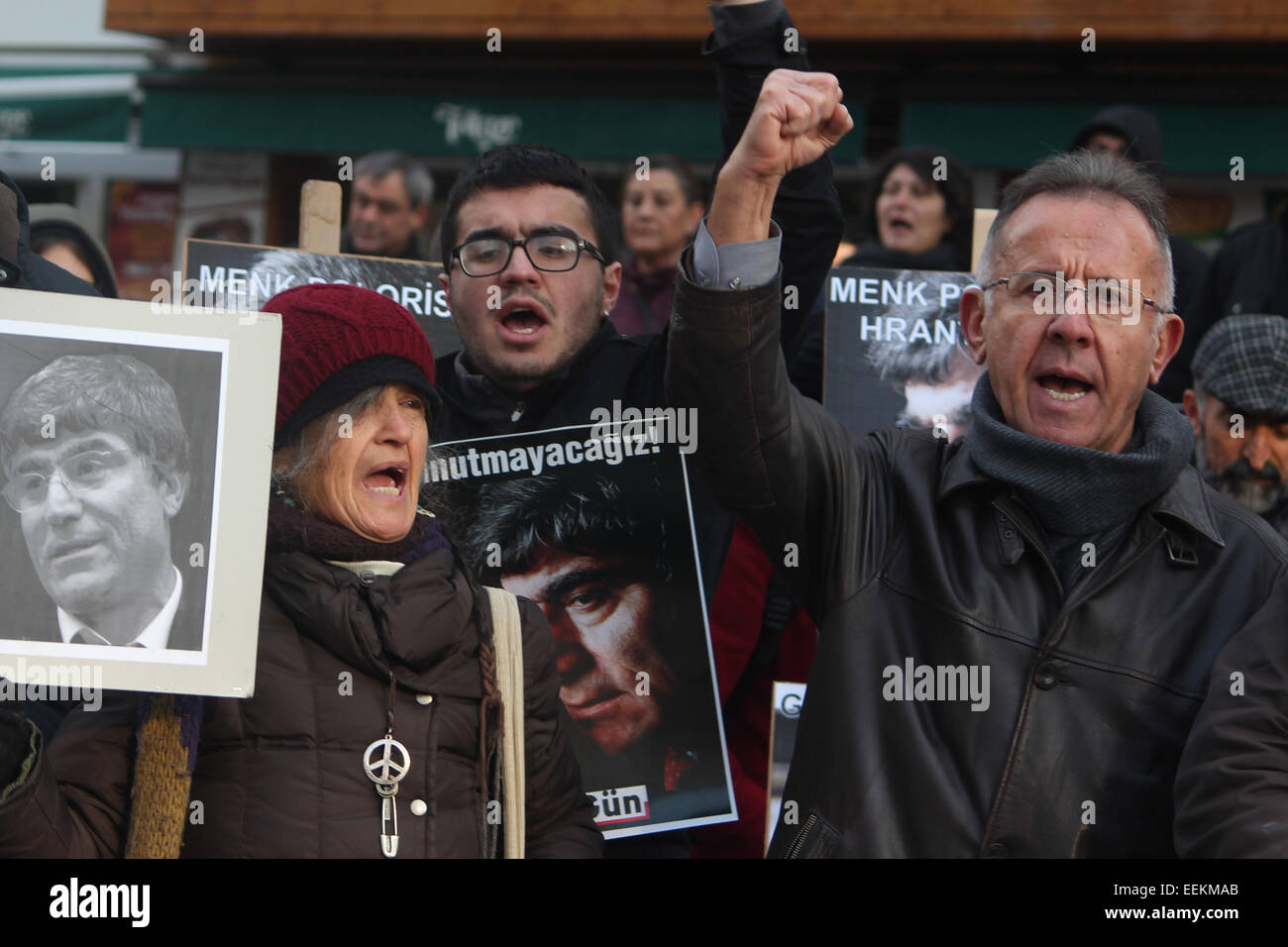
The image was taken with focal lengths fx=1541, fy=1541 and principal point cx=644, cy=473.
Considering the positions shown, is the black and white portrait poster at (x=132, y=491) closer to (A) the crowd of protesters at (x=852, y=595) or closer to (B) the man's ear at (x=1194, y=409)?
(A) the crowd of protesters at (x=852, y=595)

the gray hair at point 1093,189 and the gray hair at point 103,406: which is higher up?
the gray hair at point 1093,189

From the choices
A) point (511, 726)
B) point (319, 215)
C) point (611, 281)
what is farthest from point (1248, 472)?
point (319, 215)

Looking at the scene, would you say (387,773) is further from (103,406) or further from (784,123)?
(784,123)

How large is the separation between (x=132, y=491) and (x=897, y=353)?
192cm

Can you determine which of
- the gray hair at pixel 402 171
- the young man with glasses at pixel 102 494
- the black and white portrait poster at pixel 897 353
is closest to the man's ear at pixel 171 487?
the young man with glasses at pixel 102 494

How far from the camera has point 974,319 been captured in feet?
8.92

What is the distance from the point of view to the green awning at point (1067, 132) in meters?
9.30

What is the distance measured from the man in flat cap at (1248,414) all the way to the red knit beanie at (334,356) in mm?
2175

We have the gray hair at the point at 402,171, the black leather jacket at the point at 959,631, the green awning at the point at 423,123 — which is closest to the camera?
the black leather jacket at the point at 959,631

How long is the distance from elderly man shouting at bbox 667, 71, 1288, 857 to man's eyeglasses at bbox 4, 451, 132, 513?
861 millimetres

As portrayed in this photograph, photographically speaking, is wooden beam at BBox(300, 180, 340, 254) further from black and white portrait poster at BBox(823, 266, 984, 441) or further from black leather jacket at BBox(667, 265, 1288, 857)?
black leather jacket at BBox(667, 265, 1288, 857)

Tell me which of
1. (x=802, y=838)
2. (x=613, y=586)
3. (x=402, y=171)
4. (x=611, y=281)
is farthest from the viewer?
(x=402, y=171)

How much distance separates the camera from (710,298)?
2.33 metres

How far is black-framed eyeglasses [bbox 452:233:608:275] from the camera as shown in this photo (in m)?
3.10
